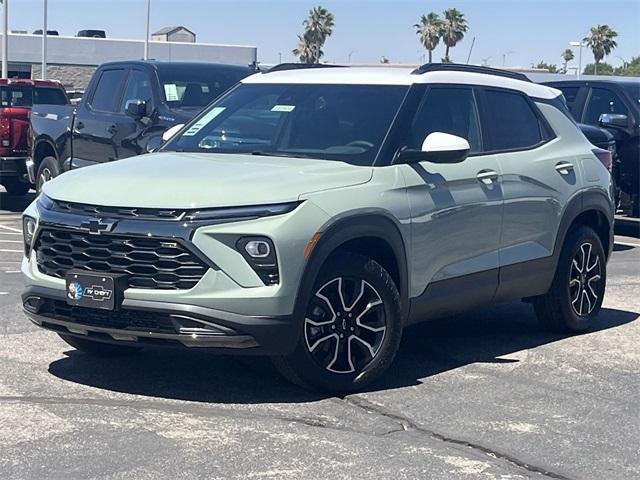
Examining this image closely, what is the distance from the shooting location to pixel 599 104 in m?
14.6

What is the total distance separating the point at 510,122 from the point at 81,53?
45210 millimetres

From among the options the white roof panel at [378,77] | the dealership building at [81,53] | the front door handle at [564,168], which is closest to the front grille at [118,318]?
the white roof panel at [378,77]

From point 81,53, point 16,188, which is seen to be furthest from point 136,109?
point 81,53

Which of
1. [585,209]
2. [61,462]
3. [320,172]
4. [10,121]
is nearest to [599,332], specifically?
[585,209]

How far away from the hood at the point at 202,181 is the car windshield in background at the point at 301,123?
0.75ft

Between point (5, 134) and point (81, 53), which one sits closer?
point (5, 134)

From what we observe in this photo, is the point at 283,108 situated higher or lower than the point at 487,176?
higher

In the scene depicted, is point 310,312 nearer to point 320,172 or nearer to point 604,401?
point 320,172

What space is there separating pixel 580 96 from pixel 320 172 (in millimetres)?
9325

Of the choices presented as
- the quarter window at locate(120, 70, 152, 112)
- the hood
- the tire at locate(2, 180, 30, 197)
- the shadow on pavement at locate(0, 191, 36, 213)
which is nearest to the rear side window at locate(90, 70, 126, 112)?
the quarter window at locate(120, 70, 152, 112)

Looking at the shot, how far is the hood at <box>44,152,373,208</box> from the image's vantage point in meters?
5.72

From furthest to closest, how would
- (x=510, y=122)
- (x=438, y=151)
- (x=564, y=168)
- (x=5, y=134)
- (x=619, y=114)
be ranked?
(x=5, y=134) < (x=619, y=114) < (x=564, y=168) < (x=510, y=122) < (x=438, y=151)

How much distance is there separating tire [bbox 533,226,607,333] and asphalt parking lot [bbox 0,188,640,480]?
197 millimetres

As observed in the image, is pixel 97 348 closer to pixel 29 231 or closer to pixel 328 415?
pixel 29 231
